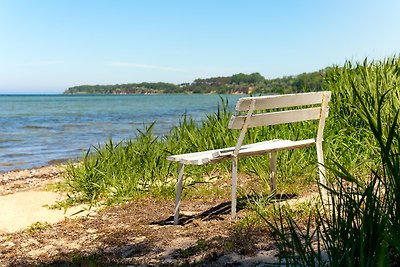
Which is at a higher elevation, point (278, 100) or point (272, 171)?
point (278, 100)

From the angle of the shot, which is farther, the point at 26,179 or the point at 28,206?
the point at 26,179

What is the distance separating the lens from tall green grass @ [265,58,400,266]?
2.37 meters

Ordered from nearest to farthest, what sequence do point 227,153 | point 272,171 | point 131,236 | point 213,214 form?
point 131,236, point 227,153, point 213,214, point 272,171

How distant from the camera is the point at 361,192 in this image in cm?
289

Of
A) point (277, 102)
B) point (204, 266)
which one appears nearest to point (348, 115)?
point (277, 102)

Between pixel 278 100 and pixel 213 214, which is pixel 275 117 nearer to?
pixel 278 100

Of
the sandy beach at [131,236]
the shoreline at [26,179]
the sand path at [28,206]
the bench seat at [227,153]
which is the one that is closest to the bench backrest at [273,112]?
the bench seat at [227,153]

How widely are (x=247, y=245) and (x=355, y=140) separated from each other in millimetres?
3569

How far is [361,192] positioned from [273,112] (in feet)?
8.49

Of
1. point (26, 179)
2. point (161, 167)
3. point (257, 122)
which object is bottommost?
point (26, 179)

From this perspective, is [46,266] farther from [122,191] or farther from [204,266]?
[122,191]

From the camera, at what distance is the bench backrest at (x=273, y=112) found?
5039 millimetres

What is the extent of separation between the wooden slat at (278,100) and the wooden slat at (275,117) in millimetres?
129

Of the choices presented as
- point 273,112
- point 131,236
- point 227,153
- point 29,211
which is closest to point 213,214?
point 227,153
